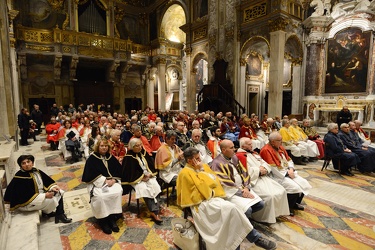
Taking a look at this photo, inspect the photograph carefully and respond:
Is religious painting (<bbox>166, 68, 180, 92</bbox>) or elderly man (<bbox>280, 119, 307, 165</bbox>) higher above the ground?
religious painting (<bbox>166, 68, 180, 92</bbox>)

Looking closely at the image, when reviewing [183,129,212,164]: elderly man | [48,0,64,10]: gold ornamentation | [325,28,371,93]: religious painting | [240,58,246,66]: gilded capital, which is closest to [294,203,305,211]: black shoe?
[183,129,212,164]: elderly man

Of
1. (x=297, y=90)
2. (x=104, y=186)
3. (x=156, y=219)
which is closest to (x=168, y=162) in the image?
(x=156, y=219)

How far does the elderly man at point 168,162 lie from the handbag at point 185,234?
125cm

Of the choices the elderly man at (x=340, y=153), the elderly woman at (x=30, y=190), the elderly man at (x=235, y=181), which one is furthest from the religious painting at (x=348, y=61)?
the elderly woman at (x=30, y=190)

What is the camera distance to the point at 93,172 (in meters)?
3.29

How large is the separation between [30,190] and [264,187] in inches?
131

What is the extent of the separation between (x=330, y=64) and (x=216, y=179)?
39.4ft

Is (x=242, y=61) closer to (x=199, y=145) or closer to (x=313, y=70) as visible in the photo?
(x=313, y=70)

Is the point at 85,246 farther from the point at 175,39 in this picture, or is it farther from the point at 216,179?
the point at 175,39

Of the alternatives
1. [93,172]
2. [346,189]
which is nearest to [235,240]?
[93,172]

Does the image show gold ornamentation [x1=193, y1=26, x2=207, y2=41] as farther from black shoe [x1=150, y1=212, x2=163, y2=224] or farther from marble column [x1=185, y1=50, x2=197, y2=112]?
black shoe [x1=150, y1=212, x2=163, y2=224]

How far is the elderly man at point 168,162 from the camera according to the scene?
3.95 metres

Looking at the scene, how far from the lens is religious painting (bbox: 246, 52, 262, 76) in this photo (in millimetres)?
13625

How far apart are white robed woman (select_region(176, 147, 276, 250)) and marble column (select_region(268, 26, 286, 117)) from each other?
898 cm
